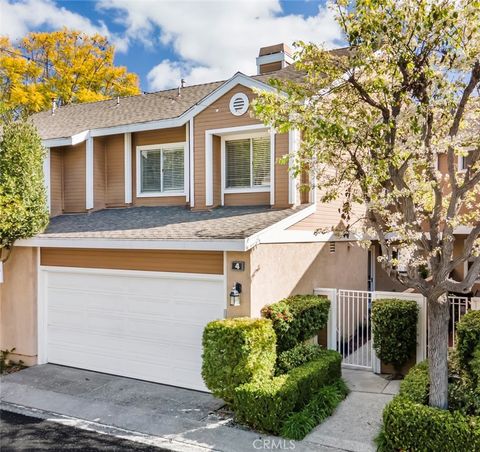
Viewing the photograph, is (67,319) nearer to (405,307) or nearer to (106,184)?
(106,184)

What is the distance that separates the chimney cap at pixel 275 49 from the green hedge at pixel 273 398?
11425 millimetres

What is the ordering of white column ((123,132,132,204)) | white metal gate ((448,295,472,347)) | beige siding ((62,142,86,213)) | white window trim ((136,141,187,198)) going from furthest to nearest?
beige siding ((62,142,86,213))
white column ((123,132,132,204))
white window trim ((136,141,187,198))
white metal gate ((448,295,472,347))

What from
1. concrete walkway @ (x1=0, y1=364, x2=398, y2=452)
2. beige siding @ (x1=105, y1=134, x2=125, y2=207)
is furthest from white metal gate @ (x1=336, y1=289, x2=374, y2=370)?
beige siding @ (x1=105, y1=134, x2=125, y2=207)

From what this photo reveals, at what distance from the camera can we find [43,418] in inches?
301

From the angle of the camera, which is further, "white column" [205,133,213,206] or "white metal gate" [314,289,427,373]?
"white column" [205,133,213,206]

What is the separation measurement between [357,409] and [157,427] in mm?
3491

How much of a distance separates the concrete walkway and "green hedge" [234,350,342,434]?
214 mm

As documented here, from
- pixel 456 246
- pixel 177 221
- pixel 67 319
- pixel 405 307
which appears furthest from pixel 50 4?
pixel 456 246

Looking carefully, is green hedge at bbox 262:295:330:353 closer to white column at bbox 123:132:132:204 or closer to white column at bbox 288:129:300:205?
white column at bbox 288:129:300:205

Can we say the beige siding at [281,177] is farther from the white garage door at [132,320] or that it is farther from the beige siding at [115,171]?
the beige siding at [115,171]

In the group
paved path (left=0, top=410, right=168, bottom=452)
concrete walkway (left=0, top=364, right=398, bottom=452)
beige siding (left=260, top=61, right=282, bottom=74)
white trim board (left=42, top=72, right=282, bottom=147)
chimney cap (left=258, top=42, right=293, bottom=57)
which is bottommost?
paved path (left=0, top=410, right=168, bottom=452)

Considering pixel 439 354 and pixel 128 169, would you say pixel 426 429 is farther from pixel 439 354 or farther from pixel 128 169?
pixel 128 169

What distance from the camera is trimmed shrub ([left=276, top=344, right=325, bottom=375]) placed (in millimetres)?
8102

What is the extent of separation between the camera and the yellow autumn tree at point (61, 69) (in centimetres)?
2392
